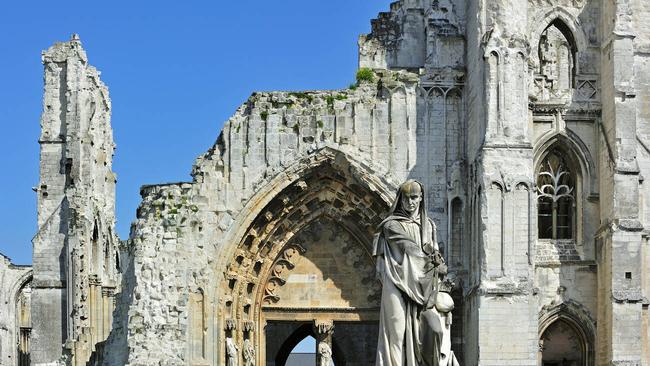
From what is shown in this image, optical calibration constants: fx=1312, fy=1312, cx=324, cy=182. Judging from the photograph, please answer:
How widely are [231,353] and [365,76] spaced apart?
618 centimetres

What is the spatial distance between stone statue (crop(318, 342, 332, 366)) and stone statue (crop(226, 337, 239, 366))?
7.26 feet

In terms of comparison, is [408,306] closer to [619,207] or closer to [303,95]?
[619,207]

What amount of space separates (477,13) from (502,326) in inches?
236

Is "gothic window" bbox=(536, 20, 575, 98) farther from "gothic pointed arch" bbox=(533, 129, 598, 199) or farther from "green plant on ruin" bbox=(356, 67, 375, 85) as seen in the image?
"green plant on ruin" bbox=(356, 67, 375, 85)

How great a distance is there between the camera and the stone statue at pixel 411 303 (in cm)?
1042

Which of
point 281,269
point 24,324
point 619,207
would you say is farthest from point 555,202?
point 24,324

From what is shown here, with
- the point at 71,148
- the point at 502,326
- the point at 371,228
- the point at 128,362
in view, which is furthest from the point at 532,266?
the point at 71,148

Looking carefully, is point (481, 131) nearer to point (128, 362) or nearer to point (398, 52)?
point (398, 52)

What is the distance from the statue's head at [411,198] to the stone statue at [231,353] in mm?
15364

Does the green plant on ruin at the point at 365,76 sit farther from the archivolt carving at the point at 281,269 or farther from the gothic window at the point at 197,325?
the gothic window at the point at 197,325

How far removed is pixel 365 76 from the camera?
26.6 m

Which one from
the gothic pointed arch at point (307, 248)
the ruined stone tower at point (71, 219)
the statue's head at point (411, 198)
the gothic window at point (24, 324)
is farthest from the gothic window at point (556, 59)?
the gothic window at point (24, 324)

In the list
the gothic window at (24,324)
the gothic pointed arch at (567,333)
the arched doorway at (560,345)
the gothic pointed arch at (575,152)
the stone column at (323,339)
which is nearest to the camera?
the gothic pointed arch at (567,333)

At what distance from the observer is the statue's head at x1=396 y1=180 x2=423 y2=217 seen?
35.6ft
